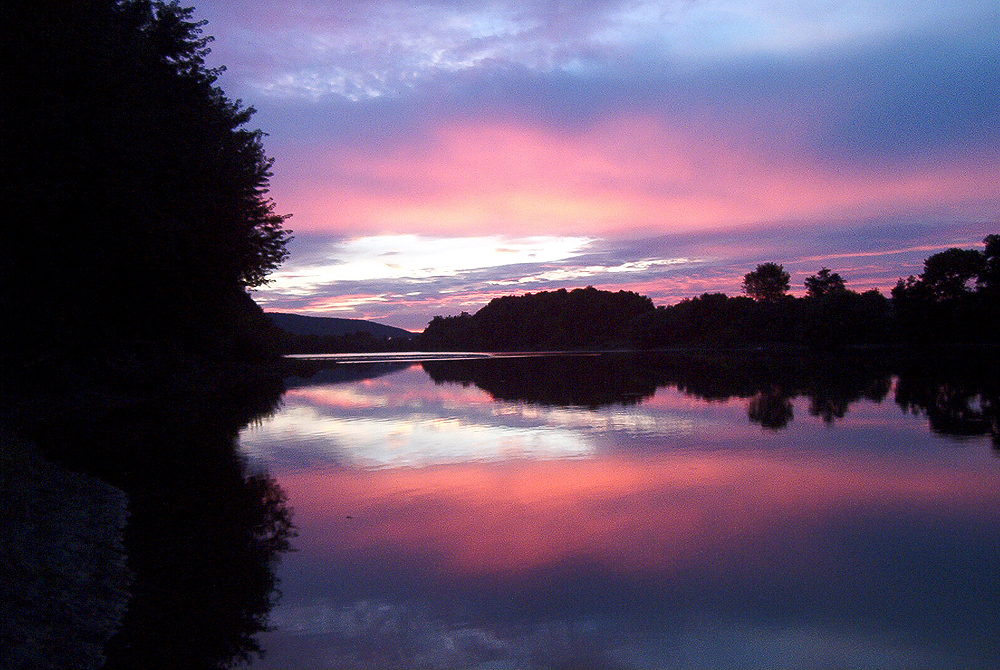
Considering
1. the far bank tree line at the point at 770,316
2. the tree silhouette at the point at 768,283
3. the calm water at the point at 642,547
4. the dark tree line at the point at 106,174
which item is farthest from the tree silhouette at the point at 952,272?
the dark tree line at the point at 106,174

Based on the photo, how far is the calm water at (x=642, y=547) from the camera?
6.00 meters

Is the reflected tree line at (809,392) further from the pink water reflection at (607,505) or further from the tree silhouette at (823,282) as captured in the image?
the tree silhouette at (823,282)

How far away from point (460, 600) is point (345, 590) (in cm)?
130

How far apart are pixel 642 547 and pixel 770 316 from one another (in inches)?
3948

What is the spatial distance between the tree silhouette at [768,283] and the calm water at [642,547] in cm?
11555

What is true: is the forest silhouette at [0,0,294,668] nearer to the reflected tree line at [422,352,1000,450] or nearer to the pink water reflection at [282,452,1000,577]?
the pink water reflection at [282,452,1000,577]

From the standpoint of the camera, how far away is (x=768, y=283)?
126 m

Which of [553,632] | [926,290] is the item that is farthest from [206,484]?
[926,290]

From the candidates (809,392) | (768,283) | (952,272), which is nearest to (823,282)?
(768,283)

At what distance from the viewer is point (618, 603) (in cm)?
677

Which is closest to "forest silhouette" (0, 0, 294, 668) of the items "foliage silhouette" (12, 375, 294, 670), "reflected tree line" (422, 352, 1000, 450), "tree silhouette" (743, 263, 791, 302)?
"foliage silhouette" (12, 375, 294, 670)

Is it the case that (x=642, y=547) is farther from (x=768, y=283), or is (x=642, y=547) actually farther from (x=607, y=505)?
(x=768, y=283)

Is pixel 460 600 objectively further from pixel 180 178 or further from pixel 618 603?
pixel 180 178

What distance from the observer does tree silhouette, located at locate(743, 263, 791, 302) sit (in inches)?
4956
